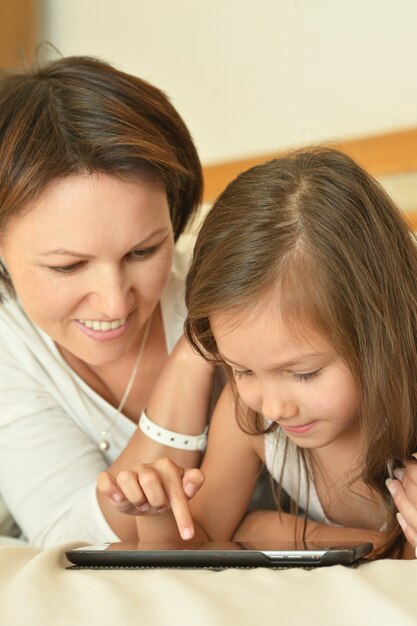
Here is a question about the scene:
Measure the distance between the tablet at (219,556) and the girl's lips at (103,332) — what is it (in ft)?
1.55

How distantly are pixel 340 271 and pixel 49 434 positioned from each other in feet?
2.22

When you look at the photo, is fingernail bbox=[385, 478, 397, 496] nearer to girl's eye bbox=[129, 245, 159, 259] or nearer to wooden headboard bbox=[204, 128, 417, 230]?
girl's eye bbox=[129, 245, 159, 259]

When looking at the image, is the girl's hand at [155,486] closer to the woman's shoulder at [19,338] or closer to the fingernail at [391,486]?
the fingernail at [391,486]

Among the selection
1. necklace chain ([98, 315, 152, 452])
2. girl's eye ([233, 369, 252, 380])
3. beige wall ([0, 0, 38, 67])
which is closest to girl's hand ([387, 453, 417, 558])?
girl's eye ([233, 369, 252, 380])

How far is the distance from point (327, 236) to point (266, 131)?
1.25 m

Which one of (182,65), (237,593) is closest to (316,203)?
(237,593)

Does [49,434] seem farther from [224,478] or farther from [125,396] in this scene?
[224,478]

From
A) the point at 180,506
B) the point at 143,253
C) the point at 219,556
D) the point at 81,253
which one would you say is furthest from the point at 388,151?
the point at 219,556

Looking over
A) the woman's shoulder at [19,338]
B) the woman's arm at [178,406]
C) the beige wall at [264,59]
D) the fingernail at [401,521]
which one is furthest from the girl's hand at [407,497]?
the beige wall at [264,59]

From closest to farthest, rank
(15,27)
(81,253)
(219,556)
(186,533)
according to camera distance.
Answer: (219,556) → (186,533) → (81,253) → (15,27)

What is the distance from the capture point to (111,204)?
130 centimetres

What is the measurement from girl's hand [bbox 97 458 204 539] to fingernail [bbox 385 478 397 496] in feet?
0.79

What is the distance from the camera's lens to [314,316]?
1069 millimetres

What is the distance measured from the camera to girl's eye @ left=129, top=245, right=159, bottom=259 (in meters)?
1.37
